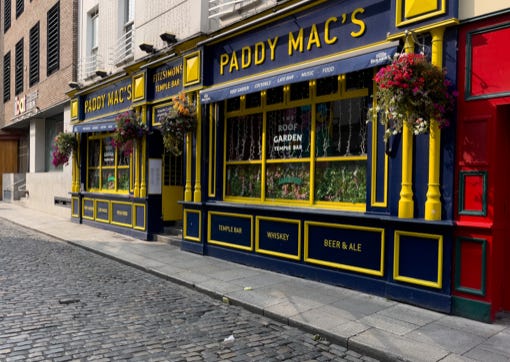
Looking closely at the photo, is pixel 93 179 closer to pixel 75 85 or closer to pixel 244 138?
pixel 75 85

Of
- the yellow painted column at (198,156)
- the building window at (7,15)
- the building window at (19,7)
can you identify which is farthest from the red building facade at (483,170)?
the building window at (7,15)

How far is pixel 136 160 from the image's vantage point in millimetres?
11891

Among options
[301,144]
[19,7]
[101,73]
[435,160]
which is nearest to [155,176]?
[101,73]

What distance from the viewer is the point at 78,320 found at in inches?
210

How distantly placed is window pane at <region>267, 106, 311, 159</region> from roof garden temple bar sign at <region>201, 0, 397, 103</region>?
2.34ft

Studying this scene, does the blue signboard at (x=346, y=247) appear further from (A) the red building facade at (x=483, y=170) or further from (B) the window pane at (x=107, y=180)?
(B) the window pane at (x=107, y=180)

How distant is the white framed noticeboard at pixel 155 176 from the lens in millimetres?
11547

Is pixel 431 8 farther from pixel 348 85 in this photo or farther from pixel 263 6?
pixel 263 6

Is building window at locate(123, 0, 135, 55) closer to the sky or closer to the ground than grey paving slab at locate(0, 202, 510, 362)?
closer to the sky

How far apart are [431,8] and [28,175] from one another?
19.7 meters

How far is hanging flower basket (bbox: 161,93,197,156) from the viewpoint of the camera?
930 centimetres

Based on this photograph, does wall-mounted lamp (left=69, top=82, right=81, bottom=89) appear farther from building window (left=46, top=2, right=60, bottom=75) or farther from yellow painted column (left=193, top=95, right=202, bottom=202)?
yellow painted column (left=193, top=95, right=202, bottom=202)

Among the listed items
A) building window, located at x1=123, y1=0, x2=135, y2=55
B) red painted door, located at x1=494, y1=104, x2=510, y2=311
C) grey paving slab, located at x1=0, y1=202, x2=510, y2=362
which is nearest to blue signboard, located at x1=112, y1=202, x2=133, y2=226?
grey paving slab, located at x1=0, y1=202, x2=510, y2=362

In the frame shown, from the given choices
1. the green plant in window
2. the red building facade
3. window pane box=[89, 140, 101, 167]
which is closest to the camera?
the red building facade
